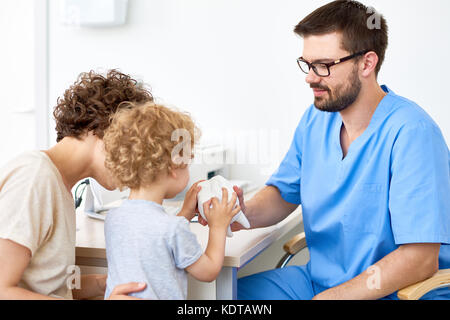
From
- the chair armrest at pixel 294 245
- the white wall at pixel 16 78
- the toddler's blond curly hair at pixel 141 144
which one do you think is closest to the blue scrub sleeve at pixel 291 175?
the chair armrest at pixel 294 245

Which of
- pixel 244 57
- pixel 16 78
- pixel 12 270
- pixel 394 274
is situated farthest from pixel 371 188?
pixel 16 78

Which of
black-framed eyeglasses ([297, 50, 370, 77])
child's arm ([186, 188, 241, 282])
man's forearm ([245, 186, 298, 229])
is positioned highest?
black-framed eyeglasses ([297, 50, 370, 77])

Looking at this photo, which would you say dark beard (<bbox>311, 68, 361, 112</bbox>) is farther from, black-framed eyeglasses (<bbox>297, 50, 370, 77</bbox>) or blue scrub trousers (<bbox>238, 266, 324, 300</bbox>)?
blue scrub trousers (<bbox>238, 266, 324, 300</bbox>)

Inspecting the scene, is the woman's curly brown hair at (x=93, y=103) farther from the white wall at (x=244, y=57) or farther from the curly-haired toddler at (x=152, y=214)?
the white wall at (x=244, y=57)

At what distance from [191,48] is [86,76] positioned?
1328 millimetres

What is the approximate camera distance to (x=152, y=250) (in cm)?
97

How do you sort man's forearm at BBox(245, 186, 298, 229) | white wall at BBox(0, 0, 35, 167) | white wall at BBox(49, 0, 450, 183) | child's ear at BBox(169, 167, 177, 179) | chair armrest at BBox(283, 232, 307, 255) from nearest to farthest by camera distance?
child's ear at BBox(169, 167, 177, 179) → man's forearm at BBox(245, 186, 298, 229) → chair armrest at BBox(283, 232, 307, 255) → white wall at BBox(49, 0, 450, 183) → white wall at BBox(0, 0, 35, 167)

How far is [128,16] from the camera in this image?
254 cm

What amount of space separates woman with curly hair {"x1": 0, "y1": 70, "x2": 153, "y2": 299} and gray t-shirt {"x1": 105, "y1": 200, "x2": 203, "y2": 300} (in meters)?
0.03

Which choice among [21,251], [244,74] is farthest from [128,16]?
[21,251]

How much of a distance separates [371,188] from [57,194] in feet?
2.51

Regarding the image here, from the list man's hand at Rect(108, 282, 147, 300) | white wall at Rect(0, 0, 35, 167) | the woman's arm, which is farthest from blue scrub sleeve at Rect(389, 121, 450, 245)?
white wall at Rect(0, 0, 35, 167)

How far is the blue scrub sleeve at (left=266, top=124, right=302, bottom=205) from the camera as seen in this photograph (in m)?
1.55
